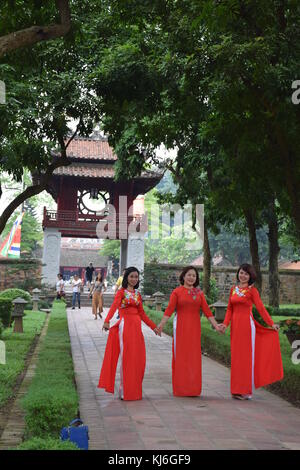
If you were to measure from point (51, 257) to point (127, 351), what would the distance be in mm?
23780

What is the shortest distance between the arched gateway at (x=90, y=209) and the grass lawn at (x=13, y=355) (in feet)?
47.5

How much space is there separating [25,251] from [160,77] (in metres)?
33.2

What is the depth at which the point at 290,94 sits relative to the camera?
371 inches

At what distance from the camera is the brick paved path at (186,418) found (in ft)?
16.0

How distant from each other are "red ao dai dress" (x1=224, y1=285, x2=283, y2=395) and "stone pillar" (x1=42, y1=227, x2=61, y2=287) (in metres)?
22.9

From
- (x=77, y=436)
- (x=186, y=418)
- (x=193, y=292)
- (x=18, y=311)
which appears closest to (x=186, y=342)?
(x=193, y=292)

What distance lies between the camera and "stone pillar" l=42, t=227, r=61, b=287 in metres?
30.0

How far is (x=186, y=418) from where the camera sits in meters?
5.83

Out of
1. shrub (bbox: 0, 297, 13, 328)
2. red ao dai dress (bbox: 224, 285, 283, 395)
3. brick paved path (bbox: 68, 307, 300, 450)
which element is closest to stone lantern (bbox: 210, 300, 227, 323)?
shrub (bbox: 0, 297, 13, 328)

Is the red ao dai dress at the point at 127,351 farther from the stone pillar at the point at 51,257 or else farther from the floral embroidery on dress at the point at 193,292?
the stone pillar at the point at 51,257
